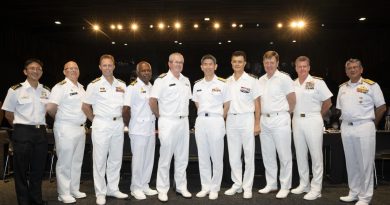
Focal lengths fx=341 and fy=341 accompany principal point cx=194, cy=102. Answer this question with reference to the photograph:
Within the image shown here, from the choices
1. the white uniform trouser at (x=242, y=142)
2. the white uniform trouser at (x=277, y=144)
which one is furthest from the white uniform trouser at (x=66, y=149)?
the white uniform trouser at (x=277, y=144)

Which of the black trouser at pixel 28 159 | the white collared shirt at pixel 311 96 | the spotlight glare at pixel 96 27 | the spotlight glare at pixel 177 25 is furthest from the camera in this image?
the spotlight glare at pixel 96 27

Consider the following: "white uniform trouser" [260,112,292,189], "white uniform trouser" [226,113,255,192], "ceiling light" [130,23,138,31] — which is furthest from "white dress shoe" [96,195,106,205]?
"ceiling light" [130,23,138,31]

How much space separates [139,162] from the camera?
440 centimetres

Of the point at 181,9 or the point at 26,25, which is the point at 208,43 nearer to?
the point at 181,9

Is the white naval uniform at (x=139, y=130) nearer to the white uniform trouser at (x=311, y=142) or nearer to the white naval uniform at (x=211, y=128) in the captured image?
the white naval uniform at (x=211, y=128)

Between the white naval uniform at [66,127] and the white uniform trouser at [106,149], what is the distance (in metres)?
0.24

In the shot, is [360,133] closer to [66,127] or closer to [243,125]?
[243,125]

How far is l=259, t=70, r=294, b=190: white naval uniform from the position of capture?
441 cm

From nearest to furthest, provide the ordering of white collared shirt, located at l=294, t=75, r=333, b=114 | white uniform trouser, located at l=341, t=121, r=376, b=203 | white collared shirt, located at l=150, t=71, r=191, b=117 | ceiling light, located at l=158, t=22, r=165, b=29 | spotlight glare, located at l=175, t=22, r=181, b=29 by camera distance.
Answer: white uniform trouser, located at l=341, t=121, r=376, b=203 → white collared shirt, located at l=150, t=71, r=191, b=117 → white collared shirt, located at l=294, t=75, r=333, b=114 → spotlight glare, located at l=175, t=22, r=181, b=29 → ceiling light, located at l=158, t=22, r=165, b=29

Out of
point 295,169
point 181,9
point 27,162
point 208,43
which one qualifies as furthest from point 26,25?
point 295,169

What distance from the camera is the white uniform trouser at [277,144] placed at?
4.40 meters

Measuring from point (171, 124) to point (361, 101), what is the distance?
236cm

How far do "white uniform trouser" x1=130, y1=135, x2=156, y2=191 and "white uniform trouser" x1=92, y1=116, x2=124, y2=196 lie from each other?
19 cm

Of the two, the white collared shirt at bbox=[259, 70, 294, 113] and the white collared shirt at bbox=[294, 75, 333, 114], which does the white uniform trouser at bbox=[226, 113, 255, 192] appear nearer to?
the white collared shirt at bbox=[259, 70, 294, 113]
